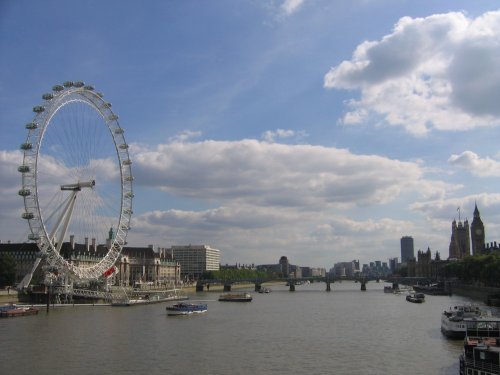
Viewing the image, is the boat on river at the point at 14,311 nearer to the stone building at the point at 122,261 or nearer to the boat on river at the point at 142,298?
the boat on river at the point at 142,298

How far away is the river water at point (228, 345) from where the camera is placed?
112ft

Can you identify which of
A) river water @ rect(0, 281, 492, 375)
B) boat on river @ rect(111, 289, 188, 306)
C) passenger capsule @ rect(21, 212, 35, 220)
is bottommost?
river water @ rect(0, 281, 492, 375)

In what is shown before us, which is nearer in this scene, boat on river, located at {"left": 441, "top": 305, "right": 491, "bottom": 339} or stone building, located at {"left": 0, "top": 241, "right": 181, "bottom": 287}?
boat on river, located at {"left": 441, "top": 305, "right": 491, "bottom": 339}

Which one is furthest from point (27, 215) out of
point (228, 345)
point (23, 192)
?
point (228, 345)

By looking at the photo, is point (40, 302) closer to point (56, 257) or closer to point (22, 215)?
point (56, 257)

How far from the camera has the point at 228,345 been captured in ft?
141

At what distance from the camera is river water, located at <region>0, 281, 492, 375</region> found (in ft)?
112

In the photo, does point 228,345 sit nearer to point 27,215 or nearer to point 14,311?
point 14,311

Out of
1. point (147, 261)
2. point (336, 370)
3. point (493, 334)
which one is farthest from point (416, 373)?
point (147, 261)

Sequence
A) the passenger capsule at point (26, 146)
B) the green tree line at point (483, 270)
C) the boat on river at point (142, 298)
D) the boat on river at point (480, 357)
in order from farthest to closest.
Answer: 1. the green tree line at point (483, 270)
2. the boat on river at point (142, 298)
3. the passenger capsule at point (26, 146)
4. the boat on river at point (480, 357)

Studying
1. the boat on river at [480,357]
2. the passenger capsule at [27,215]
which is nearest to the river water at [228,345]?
the boat on river at [480,357]

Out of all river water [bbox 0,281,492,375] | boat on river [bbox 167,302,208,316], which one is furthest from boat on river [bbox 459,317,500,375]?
boat on river [bbox 167,302,208,316]

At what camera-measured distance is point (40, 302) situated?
286ft

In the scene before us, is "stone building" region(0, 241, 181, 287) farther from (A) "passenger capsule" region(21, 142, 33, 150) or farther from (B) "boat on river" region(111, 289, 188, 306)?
(A) "passenger capsule" region(21, 142, 33, 150)
